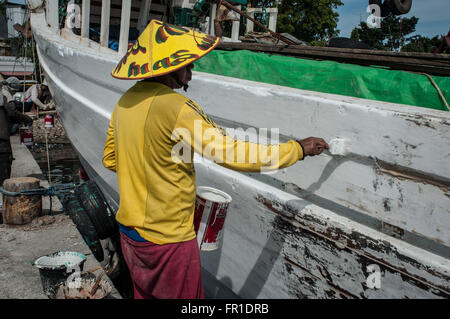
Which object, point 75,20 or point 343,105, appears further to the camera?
point 75,20

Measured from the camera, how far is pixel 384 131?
1444 millimetres

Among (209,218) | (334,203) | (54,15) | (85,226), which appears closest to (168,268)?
(209,218)

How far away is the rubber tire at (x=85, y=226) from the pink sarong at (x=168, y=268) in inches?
52.1

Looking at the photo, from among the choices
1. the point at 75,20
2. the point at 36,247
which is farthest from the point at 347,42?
the point at 75,20

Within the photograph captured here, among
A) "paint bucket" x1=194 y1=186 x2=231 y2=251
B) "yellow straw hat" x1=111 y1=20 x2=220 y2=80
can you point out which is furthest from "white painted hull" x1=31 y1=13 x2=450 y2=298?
"yellow straw hat" x1=111 y1=20 x2=220 y2=80

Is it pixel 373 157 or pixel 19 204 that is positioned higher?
pixel 373 157

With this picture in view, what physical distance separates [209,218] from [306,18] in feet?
78.9

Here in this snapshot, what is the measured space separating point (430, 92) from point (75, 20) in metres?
5.20

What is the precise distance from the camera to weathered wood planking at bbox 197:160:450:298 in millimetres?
1356

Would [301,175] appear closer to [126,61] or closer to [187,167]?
[187,167]

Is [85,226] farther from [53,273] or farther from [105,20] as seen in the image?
[105,20]

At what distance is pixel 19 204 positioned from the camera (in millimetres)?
3824

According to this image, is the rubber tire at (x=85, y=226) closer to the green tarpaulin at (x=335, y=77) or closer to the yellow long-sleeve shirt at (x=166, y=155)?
the yellow long-sleeve shirt at (x=166, y=155)

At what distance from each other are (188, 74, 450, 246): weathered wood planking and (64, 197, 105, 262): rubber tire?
5.61ft
